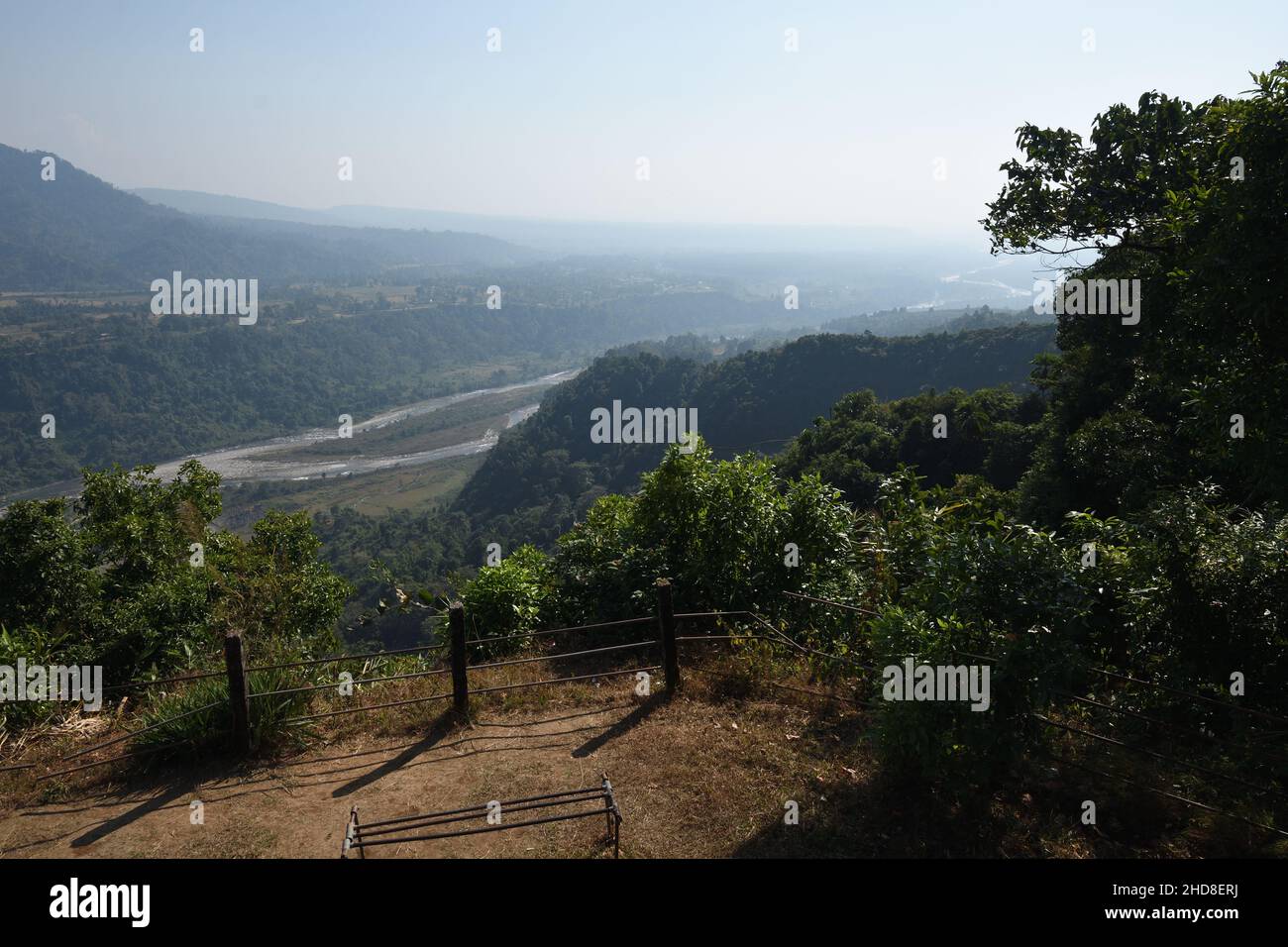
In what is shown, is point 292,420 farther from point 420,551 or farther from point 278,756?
point 278,756

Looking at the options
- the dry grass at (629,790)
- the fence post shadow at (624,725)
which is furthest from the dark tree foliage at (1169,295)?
the fence post shadow at (624,725)

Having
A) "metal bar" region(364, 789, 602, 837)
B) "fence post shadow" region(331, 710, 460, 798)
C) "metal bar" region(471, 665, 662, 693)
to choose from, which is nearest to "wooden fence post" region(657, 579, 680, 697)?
"metal bar" region(471, 665, 662, 693)

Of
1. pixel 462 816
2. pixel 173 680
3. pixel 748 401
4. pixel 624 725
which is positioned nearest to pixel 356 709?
pixel 173 680

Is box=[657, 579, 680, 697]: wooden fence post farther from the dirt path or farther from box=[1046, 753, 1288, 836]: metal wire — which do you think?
box=[1046, 753, 1288, 836]: metal wire

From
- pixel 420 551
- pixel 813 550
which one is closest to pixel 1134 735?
pixel 813 550

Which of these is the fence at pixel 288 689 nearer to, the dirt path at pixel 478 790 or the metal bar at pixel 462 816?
the dirt path at pixel 478 790
